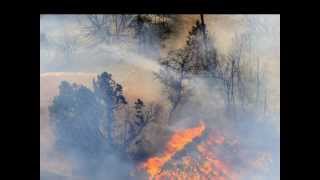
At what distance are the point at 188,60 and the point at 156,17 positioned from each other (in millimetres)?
219

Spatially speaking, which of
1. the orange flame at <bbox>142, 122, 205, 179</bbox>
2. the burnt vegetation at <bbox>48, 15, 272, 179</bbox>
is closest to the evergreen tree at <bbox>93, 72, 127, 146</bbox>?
the burnt vegetation at <bbox>48, 15, 272, 179</bbox>

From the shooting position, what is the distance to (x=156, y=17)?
1.60m

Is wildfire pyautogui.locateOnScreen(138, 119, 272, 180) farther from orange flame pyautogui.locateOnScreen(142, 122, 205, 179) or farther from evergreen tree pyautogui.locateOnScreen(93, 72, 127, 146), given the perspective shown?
evergreen tree pyautogui.locateOnScreen(93, 72, 127, 146)

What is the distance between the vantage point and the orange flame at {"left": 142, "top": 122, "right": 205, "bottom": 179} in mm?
1581

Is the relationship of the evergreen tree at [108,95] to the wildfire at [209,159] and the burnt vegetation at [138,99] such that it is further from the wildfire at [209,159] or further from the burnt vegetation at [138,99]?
the wildfire at [209,159]

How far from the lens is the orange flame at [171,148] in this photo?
1581mm

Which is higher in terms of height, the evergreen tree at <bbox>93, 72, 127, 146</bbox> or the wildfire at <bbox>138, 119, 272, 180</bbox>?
the evergreen tree at <bbox>93, 72, 127, 146</bbox>

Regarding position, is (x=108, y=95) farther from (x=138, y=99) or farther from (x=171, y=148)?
(x=171, y=148)

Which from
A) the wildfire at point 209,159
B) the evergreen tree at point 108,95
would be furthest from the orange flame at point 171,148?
the evergreen tree at point 108,95

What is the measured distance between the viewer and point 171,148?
1.58 meters

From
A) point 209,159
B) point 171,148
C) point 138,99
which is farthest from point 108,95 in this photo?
point 209,159

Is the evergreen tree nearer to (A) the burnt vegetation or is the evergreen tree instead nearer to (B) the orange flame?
(A) the burnt vegetation
